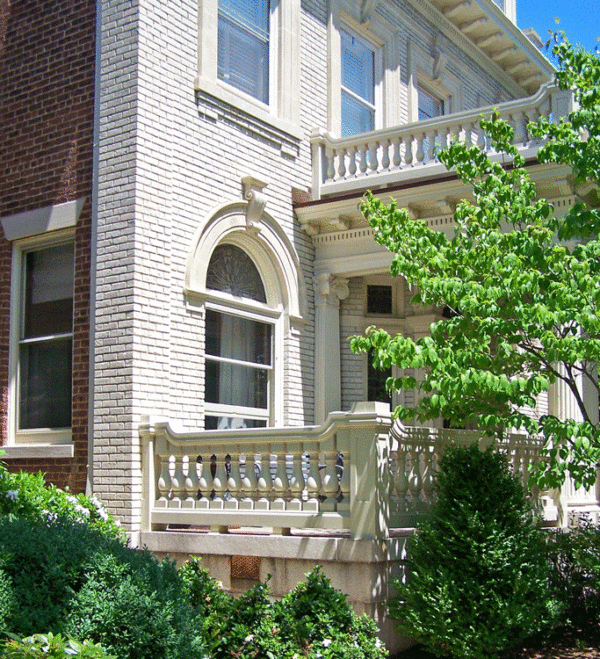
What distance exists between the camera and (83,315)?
10.6 metres

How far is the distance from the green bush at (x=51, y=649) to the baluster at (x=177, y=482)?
5.34m

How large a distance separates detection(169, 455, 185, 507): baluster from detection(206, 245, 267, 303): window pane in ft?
8.85

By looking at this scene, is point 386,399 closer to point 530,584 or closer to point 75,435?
point 75,435

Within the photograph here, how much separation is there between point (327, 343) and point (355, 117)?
428 cm

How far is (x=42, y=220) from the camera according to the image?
11.2 m

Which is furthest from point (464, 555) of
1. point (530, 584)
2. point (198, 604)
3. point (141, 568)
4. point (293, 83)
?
point (293, 83)

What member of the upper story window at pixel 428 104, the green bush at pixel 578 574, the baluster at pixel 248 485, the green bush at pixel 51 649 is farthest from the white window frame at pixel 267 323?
the green bush at pixel 51 649

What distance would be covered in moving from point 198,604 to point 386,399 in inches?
307

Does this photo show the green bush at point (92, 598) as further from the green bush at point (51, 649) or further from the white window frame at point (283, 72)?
the white window frame at point (283, 72)

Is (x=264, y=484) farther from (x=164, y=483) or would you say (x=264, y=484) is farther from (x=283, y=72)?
(x=283, y=72)

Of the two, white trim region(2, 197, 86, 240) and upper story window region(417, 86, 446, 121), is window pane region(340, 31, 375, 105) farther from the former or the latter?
white trim region(2, 197, 86, 240)

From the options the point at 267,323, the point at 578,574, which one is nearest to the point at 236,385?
the point at 267,323

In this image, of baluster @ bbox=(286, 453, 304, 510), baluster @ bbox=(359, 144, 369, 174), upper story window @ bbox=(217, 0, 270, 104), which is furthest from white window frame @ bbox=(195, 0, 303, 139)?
baluster @ bbox=(286, 453, 304, 510)

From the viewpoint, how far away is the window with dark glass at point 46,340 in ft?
36.0
